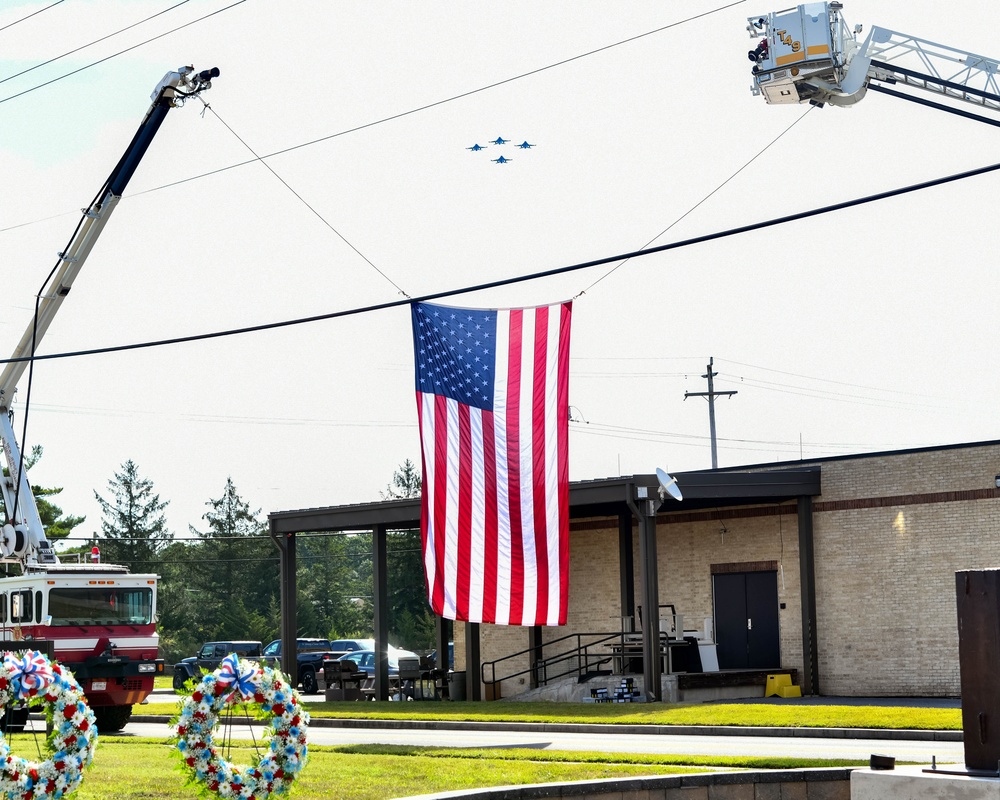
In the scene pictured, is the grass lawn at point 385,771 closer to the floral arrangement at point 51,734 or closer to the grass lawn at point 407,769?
the grass lawn at point 407,769

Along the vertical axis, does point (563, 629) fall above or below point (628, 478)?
below

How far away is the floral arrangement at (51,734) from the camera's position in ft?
30.8

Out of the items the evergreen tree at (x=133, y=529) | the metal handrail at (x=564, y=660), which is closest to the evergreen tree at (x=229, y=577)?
the evergreen tree at (x=133, y=529)

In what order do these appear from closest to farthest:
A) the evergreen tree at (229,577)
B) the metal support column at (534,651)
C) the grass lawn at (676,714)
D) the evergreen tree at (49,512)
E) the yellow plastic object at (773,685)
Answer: the grass lawn at (676,714) < the yellow plastic object at (773,685) < the metal support column at (534,651) < the evergreen tree at (49,512) < the evergreen tree at (229,577)

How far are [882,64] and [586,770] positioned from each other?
91.2 feet

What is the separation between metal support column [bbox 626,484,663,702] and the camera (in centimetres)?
2705

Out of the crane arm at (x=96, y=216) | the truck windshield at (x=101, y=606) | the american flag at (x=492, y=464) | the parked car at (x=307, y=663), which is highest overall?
the crane arm at (x=96, y=216)

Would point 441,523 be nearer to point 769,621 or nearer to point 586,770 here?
point 586,770

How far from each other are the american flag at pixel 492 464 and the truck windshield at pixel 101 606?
10.8 meters

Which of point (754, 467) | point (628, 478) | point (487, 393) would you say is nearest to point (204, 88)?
point (487, 393)

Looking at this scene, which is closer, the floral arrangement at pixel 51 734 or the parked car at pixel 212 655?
the floral arrangement at pixel 51 734

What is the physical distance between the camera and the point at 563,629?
3544cm

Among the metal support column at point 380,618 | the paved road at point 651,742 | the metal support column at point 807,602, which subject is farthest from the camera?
the metal support column at point 380,618

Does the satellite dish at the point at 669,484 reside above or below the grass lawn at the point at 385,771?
above
